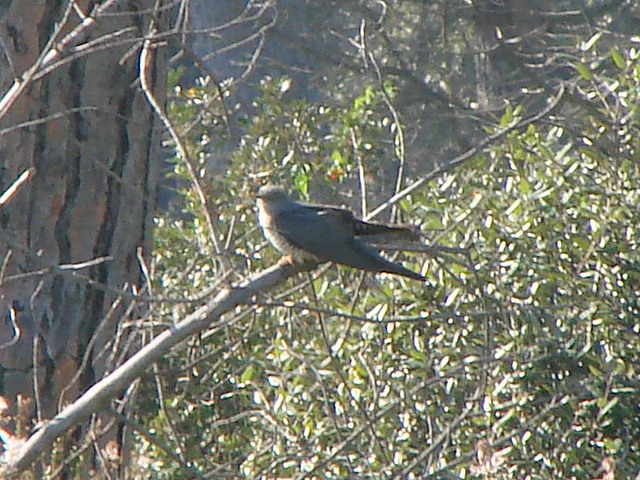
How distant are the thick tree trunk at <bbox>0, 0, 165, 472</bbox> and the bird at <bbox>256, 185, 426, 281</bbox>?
446mm

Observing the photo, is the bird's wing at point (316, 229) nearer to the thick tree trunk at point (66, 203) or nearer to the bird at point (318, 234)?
the bird at point (318, 234)

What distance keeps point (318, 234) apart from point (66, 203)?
0.92 meters

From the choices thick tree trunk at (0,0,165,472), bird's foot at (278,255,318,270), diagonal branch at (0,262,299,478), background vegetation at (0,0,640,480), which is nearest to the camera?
diagonal branch at (0,262,299,478)

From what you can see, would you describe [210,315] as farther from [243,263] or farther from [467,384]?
[243,263]

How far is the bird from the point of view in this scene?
3.86m

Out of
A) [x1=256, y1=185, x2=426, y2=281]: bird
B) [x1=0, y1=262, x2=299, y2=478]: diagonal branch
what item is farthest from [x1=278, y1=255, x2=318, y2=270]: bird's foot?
[x1=0, y1=262, x2=299, y2=478]: diagonal branch

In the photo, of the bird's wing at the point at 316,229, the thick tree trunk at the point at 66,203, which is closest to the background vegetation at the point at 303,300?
the thick tree trunk at the point at 66,203

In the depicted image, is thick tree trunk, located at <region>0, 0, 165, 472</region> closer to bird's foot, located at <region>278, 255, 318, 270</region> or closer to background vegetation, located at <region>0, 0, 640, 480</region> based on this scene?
background vegetation, located at <region>0, 0, 640, 480</region>

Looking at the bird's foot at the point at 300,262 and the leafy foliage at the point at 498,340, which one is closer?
the bird's foot at the point at 300,262

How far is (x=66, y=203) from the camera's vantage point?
3590 mm

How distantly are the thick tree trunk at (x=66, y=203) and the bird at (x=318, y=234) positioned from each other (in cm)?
45

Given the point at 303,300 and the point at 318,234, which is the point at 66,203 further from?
the point at 303,300

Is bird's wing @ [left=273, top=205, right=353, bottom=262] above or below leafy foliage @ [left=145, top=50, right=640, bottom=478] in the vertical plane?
above

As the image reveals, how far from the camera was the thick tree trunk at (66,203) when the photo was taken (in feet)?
11.6
